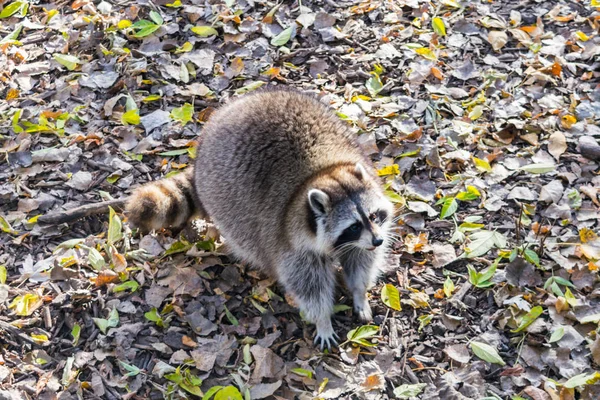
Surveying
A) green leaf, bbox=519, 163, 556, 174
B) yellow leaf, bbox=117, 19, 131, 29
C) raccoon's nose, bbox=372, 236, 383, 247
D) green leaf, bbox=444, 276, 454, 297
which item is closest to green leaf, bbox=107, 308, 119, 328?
raccoon's nose, bbox=372, 236, 383, 247

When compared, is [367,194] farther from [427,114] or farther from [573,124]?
[573,124]

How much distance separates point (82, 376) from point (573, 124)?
154 inches

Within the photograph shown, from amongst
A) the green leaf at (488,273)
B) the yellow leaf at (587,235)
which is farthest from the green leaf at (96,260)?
the yellow leaf at (587,235)

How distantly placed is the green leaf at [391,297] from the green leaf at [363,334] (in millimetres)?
203

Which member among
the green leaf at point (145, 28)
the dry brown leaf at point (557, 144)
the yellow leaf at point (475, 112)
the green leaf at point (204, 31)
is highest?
the green leaf at point (145, 28)

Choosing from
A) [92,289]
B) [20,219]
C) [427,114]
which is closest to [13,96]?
[20,219]

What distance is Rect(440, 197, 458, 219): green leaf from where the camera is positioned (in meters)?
4.87

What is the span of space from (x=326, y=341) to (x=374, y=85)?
2.37 metres

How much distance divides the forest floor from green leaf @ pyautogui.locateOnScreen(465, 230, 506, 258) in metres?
0.01

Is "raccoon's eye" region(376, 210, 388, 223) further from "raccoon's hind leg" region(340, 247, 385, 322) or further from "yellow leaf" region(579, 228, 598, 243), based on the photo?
"yellow leaf" region(579, 228, 598, 243)

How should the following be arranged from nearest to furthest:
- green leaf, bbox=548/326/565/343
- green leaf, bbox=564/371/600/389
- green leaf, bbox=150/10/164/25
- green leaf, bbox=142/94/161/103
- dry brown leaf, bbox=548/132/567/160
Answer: green leaf, bbox=564/371/600/389 < green leaf, bbox=548/326/565/343 < dry brown leaf, bbox=548/132/567/160 < green leaf, bbox=142/94/161/103 < green leaf, bbox=150/10/164/25

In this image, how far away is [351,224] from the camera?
165 inches

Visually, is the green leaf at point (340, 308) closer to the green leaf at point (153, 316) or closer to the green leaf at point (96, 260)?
the green leaf at point (153, 316)

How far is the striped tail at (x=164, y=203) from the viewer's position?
450 cm
